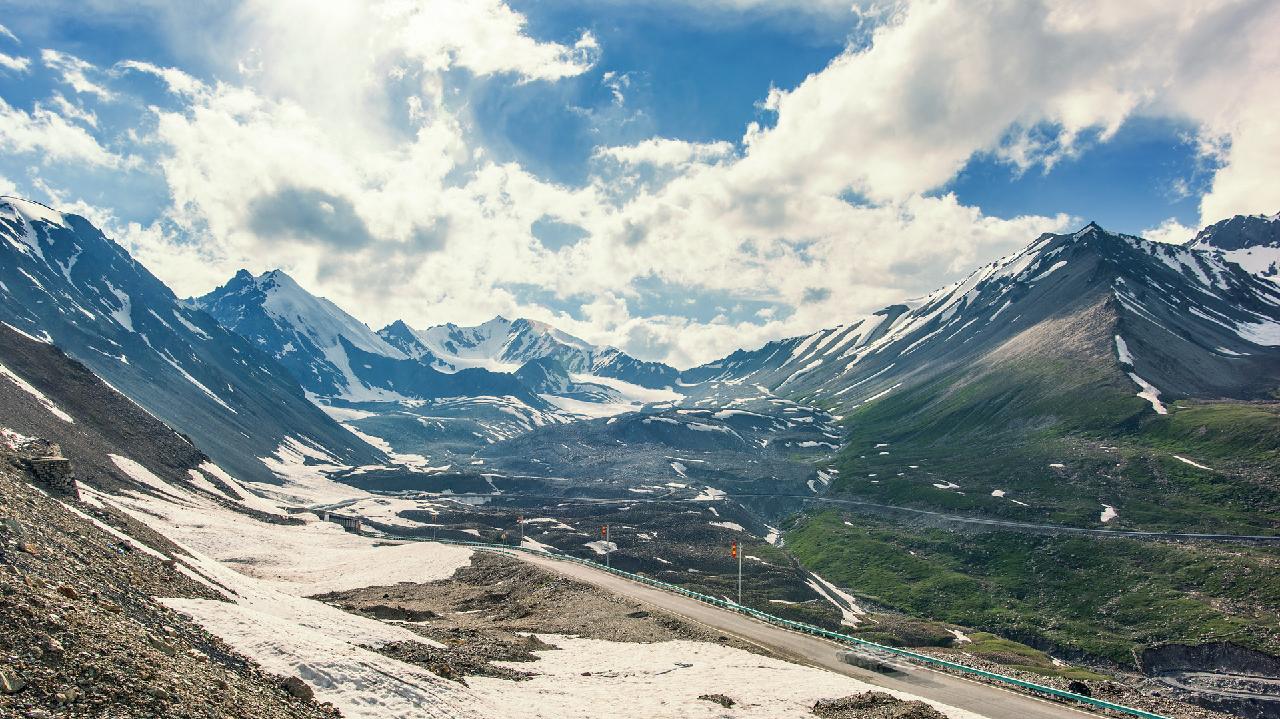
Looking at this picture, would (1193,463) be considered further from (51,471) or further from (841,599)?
(51,471)

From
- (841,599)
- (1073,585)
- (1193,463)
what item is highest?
(1193,463)

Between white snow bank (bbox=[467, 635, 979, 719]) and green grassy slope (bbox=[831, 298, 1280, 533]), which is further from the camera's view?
green grassy slope (bbox=[831, 298, 1280, 533])

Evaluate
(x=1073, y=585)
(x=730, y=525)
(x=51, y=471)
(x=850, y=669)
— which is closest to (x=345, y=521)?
(x=730, y=525)

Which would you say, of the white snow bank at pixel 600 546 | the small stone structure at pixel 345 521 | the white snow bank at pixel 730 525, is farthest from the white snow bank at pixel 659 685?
the white snow bank at pixel 730 525

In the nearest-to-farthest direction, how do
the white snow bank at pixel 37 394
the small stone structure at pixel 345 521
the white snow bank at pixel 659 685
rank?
the white snow bank at pixel 659 685 → the white snow bank at pixel 37 394 → the small stone structure at pixel 345 521

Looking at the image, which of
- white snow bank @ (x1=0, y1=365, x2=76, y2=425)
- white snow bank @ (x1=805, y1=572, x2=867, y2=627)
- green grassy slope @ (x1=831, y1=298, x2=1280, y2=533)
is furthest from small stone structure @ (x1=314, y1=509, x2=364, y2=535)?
green grassy slope @ (x1=831, y1=298, x2=1280, y2=533)

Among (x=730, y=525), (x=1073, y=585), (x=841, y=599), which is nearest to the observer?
(x=1073, y=585)

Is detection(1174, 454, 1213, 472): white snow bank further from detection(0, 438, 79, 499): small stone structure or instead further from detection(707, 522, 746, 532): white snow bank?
detection(0, 438, 79, 499): small stone structure

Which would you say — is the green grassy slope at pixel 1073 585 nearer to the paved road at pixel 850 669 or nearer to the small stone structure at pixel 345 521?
the paved road at pixel 850 669
